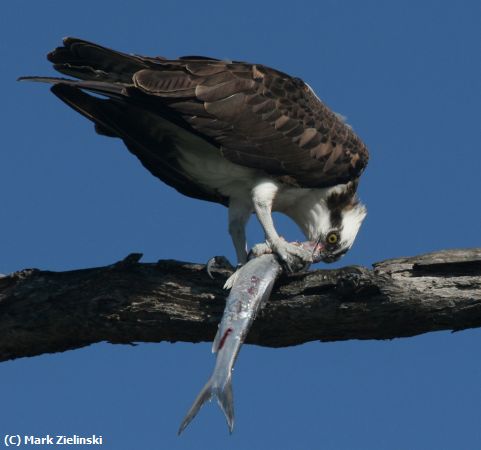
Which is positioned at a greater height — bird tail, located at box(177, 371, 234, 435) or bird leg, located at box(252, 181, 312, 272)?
bird leg, located at box(252, 181, 312, 272)

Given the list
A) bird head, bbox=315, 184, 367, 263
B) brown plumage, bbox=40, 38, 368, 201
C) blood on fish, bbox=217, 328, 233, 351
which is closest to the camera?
blood on fish, bbox=217, 328, 233, 351

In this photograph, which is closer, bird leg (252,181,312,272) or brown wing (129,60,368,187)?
bird leg (252,181,312,272)

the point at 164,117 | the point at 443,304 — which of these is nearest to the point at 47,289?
the point at 164,117

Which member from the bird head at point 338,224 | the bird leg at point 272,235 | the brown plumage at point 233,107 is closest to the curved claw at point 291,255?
the bird leg at point 272,235

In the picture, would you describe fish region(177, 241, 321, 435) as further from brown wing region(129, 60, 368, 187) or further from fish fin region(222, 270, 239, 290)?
brown wing region(129, 60, 368, 187)

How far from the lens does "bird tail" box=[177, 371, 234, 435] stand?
16.3 ft

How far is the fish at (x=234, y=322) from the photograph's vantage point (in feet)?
16.8

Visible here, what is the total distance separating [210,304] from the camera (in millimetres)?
6238

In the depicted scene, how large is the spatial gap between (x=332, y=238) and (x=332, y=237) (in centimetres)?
1

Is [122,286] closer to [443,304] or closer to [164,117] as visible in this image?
[164,117]

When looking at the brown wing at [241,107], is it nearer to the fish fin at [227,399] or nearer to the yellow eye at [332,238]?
the yellow eye at [332,238]

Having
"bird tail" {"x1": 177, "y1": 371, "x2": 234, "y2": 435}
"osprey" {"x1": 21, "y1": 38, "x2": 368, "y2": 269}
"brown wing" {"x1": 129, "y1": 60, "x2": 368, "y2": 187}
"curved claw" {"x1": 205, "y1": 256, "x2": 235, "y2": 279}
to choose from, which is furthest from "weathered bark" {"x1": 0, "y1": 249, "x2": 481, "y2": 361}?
"brown wing" {"x1": 129, "y1": 60, "x2": 368, "y2": 187}

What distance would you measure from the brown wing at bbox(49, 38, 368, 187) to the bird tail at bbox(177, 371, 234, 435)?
6.92 ft

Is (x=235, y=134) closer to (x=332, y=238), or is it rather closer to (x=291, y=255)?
(x=291, y=255)
